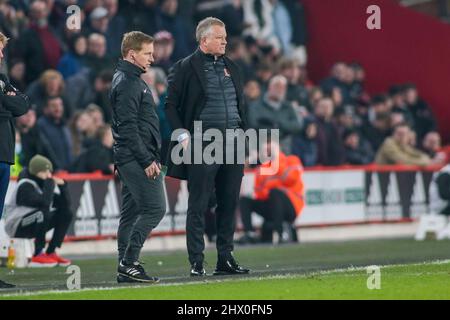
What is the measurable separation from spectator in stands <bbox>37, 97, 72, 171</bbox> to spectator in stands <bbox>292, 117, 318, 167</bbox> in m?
4.42

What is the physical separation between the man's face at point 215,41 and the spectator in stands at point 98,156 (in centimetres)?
645

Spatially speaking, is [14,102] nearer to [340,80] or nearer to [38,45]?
[38,45]

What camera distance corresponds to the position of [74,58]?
854 inches

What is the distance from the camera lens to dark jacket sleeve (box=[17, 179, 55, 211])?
1695cm

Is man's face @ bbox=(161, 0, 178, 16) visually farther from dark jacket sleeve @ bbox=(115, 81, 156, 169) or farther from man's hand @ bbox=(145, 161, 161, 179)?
man's hand @ bbox=(145, 161, 161, 179)

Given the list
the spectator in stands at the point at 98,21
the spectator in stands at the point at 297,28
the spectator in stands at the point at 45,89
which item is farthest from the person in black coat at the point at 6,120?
the spectator in stands at the point at 297,28

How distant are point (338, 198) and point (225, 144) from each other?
981 centimetres

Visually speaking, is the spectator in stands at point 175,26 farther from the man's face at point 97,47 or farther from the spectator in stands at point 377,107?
the spectator in stands at point 377,107

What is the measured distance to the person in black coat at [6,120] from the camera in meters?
12.8


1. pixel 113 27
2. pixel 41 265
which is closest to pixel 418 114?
pixel 113 27

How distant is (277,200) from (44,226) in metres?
4.98

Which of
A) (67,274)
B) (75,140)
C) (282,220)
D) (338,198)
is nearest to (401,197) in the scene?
(338,198)

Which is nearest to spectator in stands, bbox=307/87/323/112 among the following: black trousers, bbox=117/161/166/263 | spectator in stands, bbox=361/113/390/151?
spectator in stands, bbox=361/113/390/151
